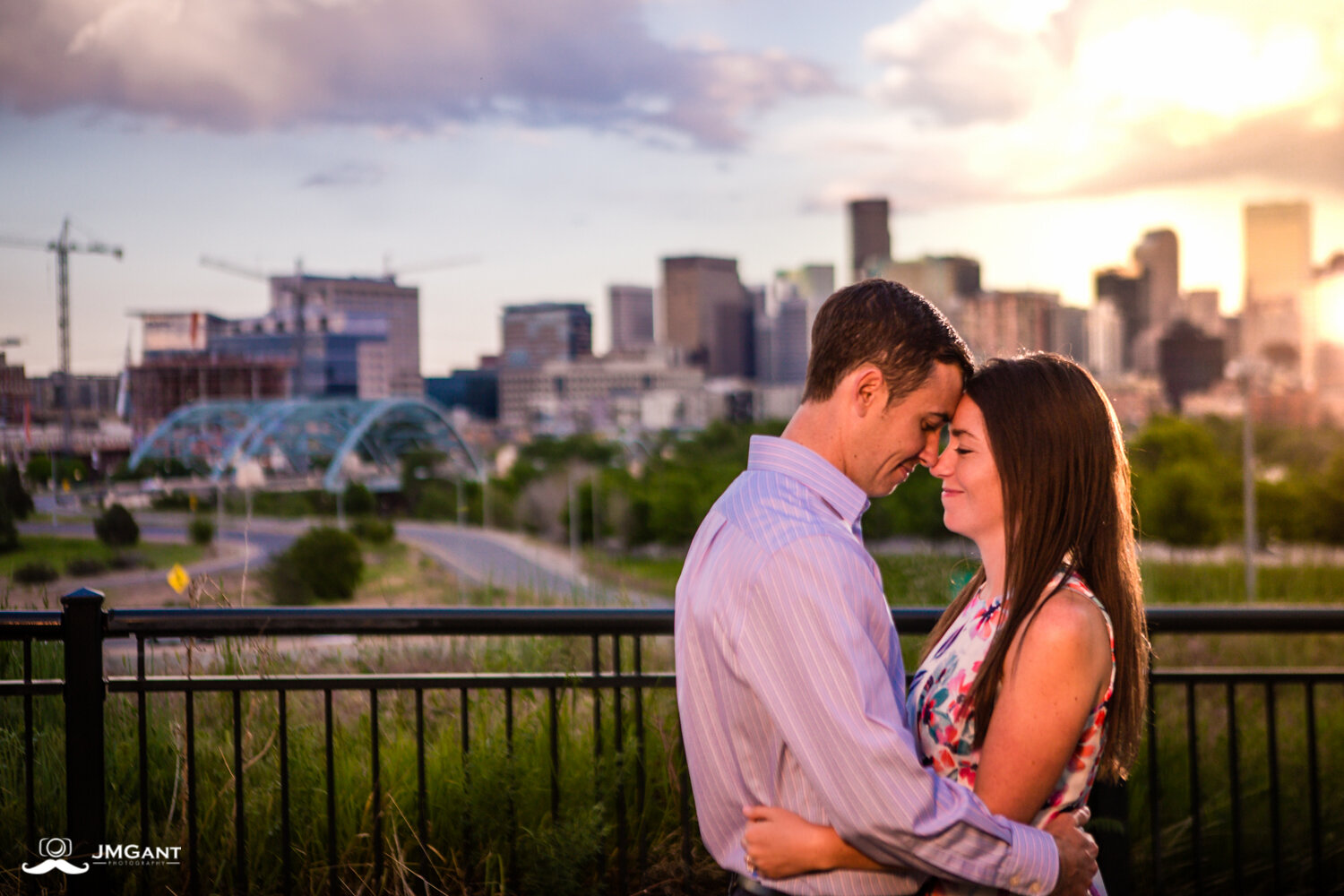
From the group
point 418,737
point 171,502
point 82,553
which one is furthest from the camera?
point 171,502

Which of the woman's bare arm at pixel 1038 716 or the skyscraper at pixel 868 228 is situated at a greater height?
the skyscraper at pixel 868 228

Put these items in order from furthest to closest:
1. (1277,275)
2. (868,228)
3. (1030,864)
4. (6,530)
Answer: (868,228) < (1277,275) < (6,530) < (1030,864)

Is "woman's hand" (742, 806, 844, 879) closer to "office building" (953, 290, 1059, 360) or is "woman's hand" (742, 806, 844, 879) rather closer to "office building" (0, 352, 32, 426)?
"office building" (0, 352, 32, 426)

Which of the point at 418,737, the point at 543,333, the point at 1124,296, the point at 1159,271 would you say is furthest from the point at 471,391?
the point at 418,737

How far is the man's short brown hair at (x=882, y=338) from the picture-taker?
1769 mm

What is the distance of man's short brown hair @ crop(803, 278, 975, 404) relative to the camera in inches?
69.6

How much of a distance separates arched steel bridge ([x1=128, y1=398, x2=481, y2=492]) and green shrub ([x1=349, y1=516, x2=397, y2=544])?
3652 millimetres

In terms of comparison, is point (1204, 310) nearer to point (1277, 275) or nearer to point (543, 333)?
point (1277, 275)

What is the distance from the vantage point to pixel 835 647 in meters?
1.52

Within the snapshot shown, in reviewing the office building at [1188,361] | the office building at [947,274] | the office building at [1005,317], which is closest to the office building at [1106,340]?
the office building at [1188,361]

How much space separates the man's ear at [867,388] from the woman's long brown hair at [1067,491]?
19 centimetres

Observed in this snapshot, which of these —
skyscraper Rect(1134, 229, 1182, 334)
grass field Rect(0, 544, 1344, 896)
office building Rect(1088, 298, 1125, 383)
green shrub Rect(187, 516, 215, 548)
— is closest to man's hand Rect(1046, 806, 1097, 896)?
grass field Rect(0, 544, 1344, 896)

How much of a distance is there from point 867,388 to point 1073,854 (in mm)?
802
